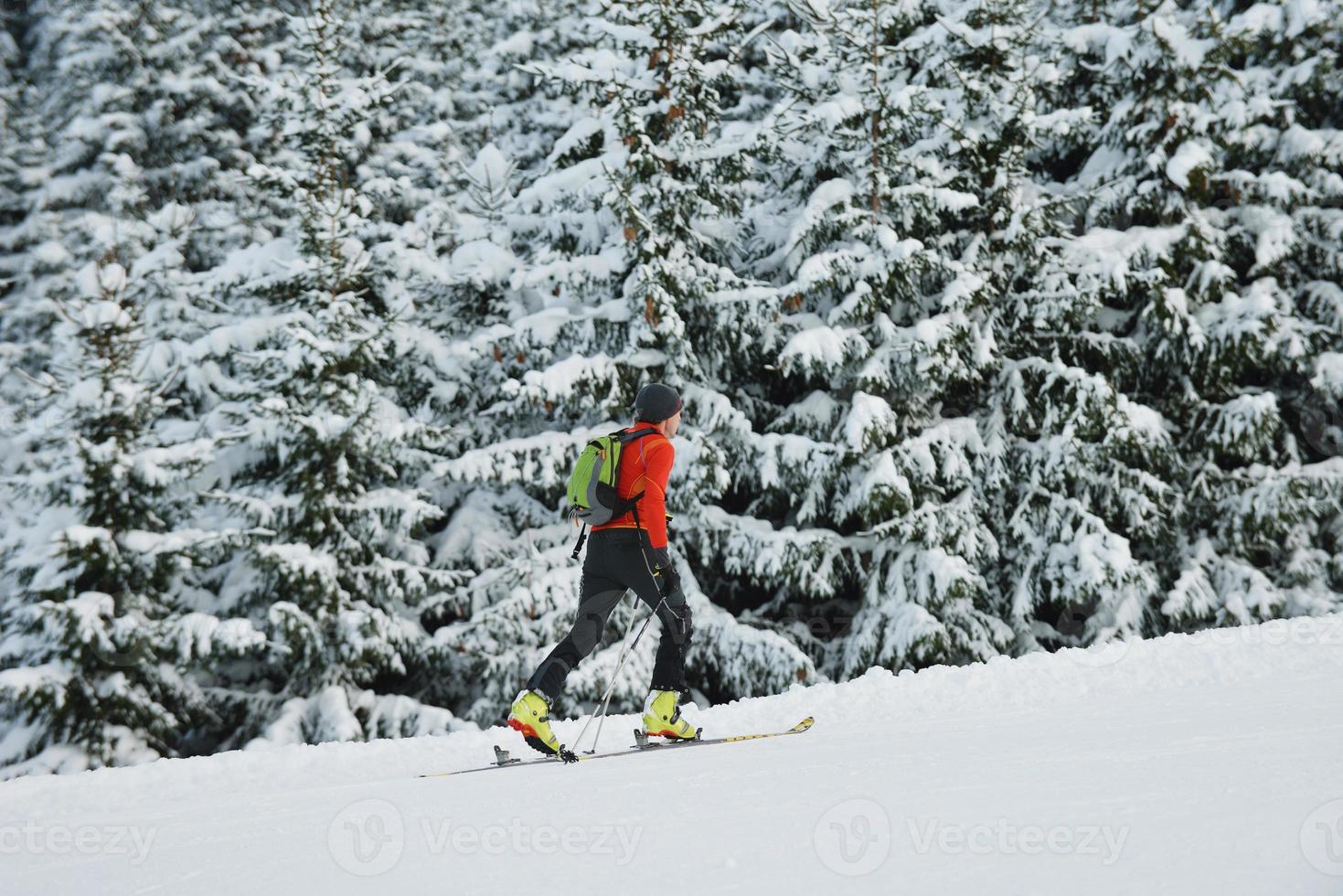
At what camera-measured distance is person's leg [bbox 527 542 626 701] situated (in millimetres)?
5215

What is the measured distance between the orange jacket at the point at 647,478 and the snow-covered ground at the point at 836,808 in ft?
4.03

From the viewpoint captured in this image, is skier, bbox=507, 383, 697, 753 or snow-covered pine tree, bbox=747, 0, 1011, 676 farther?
snow-covered pine tree, bbox=747, 0, 1011, 676

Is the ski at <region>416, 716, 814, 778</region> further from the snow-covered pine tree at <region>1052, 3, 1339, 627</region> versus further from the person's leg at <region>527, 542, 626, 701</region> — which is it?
the snow-covered pine tree at <region>1052, 3, 1339, 627</region>

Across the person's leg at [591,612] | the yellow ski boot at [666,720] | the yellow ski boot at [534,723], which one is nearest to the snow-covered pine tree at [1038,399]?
the yellow ski boot at [666,720]

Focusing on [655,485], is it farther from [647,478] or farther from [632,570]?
[632,570]

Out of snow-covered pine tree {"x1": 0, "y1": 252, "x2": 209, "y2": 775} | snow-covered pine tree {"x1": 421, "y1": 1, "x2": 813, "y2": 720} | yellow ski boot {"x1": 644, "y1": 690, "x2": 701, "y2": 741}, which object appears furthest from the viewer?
snow-covered pine tree {"x1": 421, "y1": 1, "x2": 813, "y2": 720}

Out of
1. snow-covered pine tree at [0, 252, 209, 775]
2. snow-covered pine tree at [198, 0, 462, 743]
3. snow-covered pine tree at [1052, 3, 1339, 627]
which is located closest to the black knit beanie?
snow-covered pine tree at [198, 0, 462, 743]

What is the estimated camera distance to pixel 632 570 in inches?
207

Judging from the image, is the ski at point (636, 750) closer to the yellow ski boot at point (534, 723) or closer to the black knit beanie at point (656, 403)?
the yellow ski boot at point (534, 723)

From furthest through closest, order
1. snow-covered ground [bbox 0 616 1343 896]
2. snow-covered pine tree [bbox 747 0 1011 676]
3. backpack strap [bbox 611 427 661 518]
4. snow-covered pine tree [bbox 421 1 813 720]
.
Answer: snow-covered pine tree [bbox 421 1 813 720]
snow-covered pine tree [bbox 747 0 1011 676]
backpack strap [bbox 611 427 661 518]
snow-covered ground [bbox 0 616 1343 896]

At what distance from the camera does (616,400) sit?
36.4ft

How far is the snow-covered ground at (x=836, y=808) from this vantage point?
254 cm

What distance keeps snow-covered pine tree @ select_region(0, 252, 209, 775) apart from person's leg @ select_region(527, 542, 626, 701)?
744 centimetres

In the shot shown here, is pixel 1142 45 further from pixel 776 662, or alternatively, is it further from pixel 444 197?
pixel 444 197
